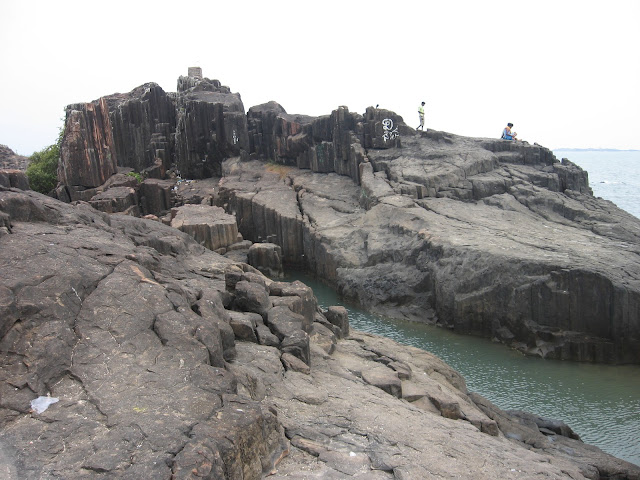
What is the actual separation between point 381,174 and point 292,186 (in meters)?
5.87

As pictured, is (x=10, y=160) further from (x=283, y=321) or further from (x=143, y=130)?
(x=283, y=321)

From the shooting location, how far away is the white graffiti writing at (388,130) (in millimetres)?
32812

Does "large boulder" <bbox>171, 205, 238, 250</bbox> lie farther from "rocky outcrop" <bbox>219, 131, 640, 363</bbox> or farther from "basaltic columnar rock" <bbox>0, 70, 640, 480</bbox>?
"rocky outcrop" <bbox>219, 131, 640, 363</bbox>

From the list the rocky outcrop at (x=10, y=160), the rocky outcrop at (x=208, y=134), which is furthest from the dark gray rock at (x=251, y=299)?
the rocky outcrop at (x=10, y=160)

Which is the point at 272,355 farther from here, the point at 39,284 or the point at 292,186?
the point at 292,186

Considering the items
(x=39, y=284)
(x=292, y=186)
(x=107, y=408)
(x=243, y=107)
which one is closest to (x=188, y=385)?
(x=107, y=408)

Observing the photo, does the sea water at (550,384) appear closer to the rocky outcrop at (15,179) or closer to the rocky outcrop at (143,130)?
the rocky outcrop at (15,179)

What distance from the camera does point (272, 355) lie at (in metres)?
11.0

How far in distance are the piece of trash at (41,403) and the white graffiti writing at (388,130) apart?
27.7 meters

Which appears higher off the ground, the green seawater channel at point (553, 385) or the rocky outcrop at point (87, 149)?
the rocky outcrop at point (87, 149)

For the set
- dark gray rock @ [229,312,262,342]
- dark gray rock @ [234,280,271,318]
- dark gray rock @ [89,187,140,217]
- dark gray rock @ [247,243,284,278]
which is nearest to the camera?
dark gray rock @ [229,312,262,342]

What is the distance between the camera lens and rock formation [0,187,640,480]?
22.0ft

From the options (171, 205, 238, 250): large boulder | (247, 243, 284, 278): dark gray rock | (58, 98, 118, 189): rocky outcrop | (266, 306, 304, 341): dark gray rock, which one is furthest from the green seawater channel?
(58, 98, 118, 189): rocky outcrop

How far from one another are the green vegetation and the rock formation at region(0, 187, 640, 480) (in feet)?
97.0
